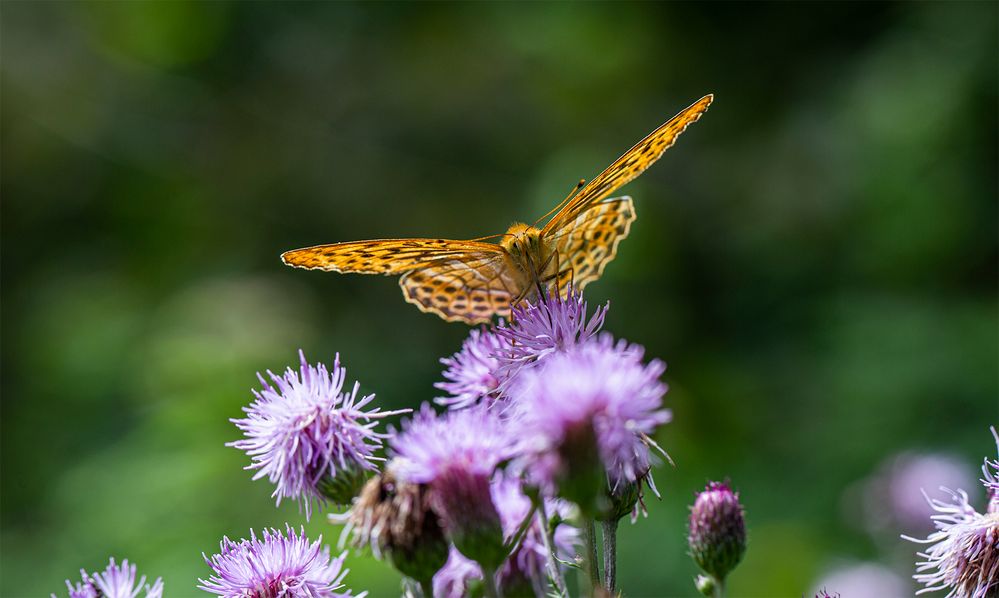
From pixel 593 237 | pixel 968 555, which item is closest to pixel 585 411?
pixel 968 555

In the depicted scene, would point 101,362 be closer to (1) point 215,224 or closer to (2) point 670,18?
(1) point 215,224

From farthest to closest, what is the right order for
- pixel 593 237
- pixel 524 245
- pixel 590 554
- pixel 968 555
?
1. pixel 593 237
2. pixel 524 245
3. pixel 968 555
4. pixel 590 554

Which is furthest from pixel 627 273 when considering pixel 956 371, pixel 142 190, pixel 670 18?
pixel 142 190

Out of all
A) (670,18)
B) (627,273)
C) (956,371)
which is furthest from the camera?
(670,18)

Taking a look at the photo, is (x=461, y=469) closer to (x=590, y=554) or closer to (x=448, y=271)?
(x=590, y=554)

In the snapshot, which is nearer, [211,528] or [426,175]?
[211,528]

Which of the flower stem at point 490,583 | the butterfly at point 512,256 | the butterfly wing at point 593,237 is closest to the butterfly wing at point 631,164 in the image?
the butterfly at point 512,256

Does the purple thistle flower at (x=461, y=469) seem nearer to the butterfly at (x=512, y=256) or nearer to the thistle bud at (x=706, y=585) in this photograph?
the thistle bud at (x=706, y=585)
